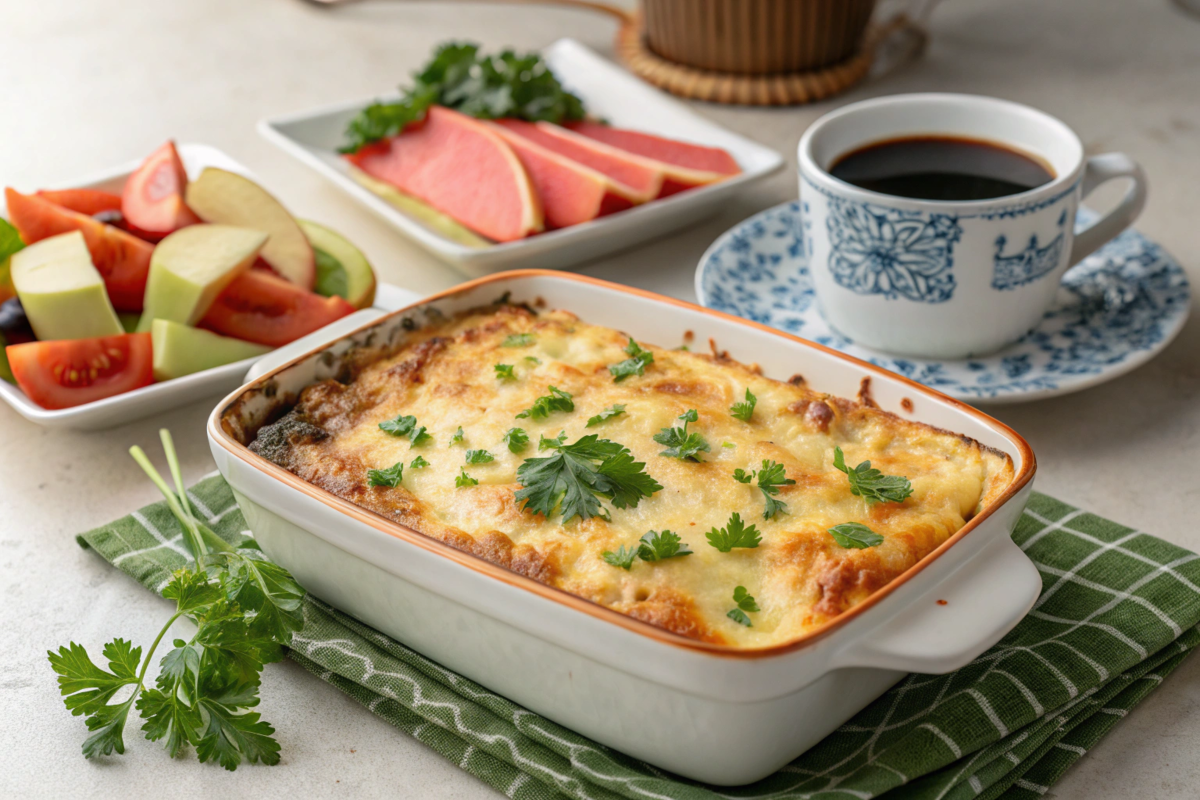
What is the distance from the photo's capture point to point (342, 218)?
3.42m

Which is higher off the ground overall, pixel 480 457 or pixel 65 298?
pixel 480 457

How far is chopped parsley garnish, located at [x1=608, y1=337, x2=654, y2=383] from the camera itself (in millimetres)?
1998

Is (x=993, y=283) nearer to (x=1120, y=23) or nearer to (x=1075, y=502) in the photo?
(x=1075, y=502)

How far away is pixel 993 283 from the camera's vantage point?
2.36 meters

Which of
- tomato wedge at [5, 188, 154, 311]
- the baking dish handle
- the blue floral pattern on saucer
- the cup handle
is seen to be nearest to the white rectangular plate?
tomato wedge at [5, 188, 154, 311]

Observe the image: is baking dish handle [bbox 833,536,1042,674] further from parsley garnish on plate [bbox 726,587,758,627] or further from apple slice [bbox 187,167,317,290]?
apple slice [bbox 187,167,317,290]

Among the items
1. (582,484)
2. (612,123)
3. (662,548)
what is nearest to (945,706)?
(662,548)

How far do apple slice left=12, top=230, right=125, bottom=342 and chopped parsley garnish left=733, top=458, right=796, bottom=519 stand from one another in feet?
5.04

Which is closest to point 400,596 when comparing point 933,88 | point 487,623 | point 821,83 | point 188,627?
point 487,623

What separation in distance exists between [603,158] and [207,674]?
79.9 inches

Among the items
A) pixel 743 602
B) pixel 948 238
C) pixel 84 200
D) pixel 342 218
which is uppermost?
pixel 948 238

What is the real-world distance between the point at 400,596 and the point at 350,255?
1392 millimetres

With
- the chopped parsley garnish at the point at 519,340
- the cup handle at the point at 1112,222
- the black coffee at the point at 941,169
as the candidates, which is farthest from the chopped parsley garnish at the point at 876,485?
the cup handle at the point at 1112,222

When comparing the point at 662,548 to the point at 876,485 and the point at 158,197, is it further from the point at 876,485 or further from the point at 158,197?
the point at 158,197
